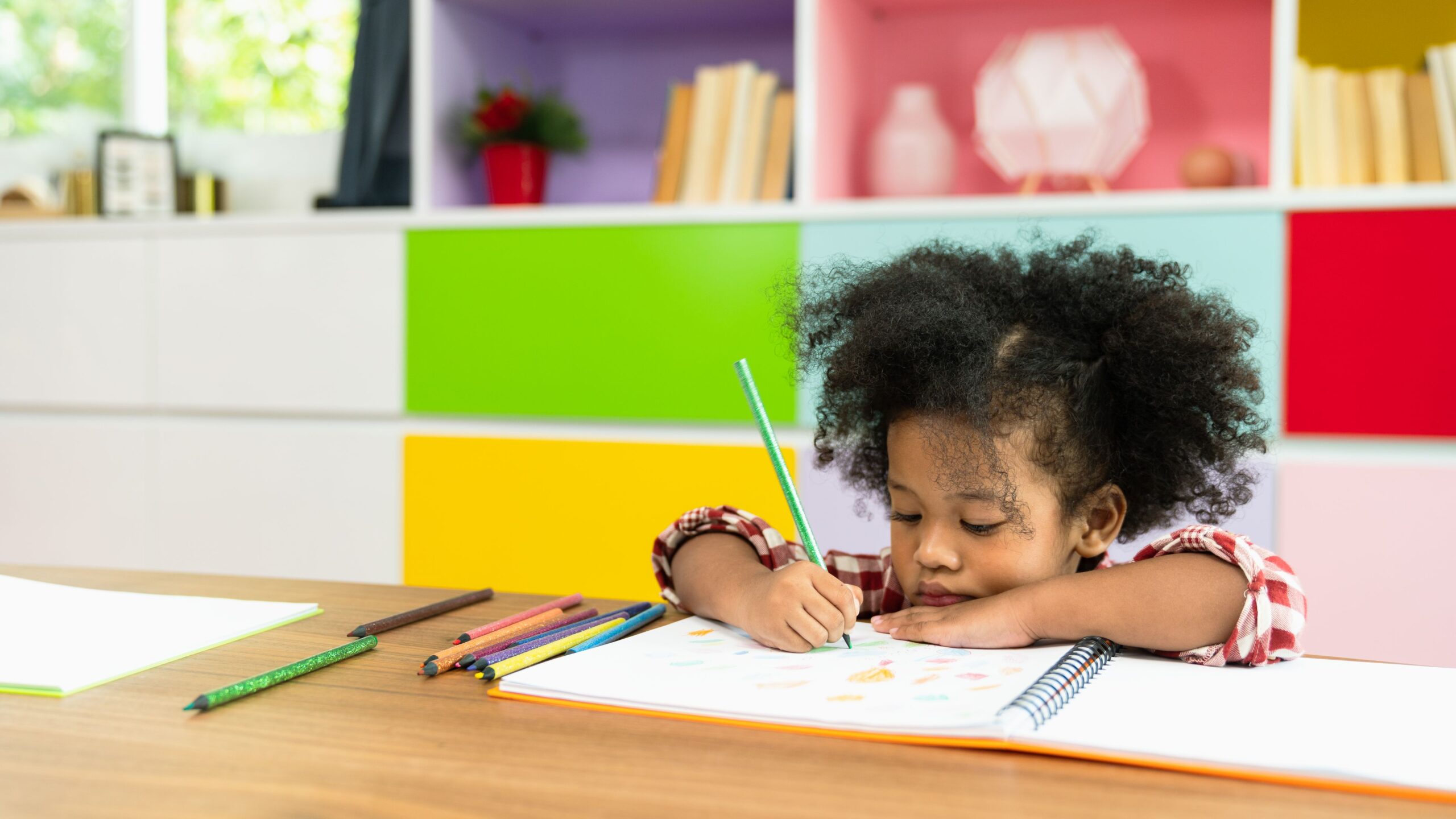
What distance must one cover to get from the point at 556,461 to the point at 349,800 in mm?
1663

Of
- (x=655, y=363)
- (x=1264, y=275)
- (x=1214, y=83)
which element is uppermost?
(x=1214, y=83)

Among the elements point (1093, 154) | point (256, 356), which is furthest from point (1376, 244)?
point (256, 356)

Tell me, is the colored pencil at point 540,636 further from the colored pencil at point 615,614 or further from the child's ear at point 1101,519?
the child's ear at point 1101,519

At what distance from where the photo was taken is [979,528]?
948mm

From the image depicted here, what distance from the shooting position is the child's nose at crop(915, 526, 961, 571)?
94cm

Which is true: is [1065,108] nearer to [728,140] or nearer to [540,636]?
[728,140]

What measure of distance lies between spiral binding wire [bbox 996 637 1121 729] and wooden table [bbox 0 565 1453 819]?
1.6 inches

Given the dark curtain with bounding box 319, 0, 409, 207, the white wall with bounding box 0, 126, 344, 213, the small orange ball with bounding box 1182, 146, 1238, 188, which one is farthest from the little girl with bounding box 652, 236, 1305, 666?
the white wall with bounding box 0, 126, 344, 213

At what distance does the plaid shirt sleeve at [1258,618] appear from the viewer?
0.78 meters

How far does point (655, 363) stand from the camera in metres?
2.12

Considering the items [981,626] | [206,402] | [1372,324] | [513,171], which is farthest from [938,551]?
[206,402]

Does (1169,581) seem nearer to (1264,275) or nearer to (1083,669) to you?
(1083,669)

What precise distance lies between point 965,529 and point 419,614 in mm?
425

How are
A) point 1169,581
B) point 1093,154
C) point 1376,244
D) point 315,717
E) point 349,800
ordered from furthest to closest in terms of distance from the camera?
point 1093,154 → point 1376,244 → point 1169,581 → point 315,717 → point 349,800
